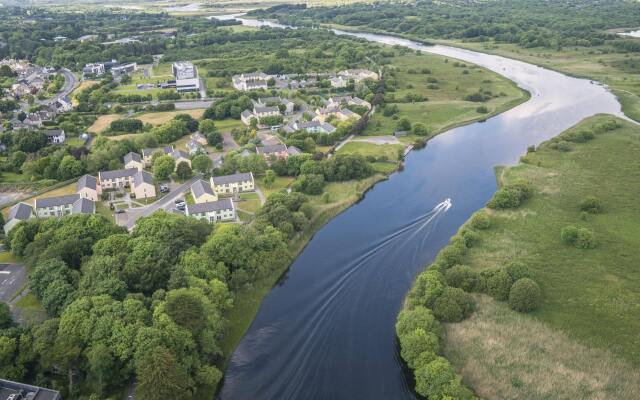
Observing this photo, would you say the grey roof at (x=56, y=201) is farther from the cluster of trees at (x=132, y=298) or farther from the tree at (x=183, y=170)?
the tree at (x=183, y=170)

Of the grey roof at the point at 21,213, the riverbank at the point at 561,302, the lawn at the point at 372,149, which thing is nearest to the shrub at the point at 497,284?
the riverbank at the point at 561,302

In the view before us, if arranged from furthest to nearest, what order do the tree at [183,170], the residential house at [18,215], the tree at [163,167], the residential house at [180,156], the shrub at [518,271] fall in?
the residential house at [180,156] < the tree at [183,170] < the tree at [163,167] < the residential house at [18,215] < the shrub at [518,271]

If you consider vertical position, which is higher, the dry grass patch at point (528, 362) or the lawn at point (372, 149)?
the lawn at point (372, 149)

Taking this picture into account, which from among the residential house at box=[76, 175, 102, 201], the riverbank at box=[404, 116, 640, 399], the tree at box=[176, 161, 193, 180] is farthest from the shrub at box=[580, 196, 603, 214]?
the residential house at box=[76, 175, 102, 201]

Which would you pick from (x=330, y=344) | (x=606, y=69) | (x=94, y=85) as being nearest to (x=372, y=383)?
(x=330, y=344)

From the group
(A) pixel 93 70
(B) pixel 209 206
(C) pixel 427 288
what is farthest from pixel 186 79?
(C) pixel 427 288

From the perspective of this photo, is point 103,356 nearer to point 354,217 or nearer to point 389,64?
point 354,217

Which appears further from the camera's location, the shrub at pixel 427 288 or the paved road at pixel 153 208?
the paved road at pixel 153 208
